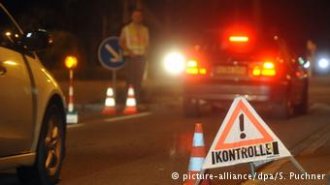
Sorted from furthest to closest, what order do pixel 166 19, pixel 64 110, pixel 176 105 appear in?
pixel 166 19 → pixel 176 105 → pixel 64 110

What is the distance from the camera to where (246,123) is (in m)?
8.03

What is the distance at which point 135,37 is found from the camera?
741 inches

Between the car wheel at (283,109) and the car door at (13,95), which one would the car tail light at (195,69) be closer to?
the car wheel at (283,109)

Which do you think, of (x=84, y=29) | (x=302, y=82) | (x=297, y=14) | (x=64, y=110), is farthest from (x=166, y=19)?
(x=64, y=110)

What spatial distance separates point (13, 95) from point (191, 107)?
968 centimetres

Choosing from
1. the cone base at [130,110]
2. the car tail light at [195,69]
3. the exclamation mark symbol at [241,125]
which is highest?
the car tail light at [195,69]

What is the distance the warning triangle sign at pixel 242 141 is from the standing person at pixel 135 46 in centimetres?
1078

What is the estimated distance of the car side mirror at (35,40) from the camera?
318 inches

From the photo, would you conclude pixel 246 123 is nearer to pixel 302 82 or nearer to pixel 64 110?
pixel 64 110

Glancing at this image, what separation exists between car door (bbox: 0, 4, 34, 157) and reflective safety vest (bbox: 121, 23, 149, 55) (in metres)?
10.6

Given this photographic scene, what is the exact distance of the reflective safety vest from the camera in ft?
61.4

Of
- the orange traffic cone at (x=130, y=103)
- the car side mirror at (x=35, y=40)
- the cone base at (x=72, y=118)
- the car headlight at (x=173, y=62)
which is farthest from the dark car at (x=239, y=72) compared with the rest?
the car headlight at (x=173, y=62)

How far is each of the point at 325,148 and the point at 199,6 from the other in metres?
30.7

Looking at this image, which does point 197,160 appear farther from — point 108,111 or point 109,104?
point 108,111
